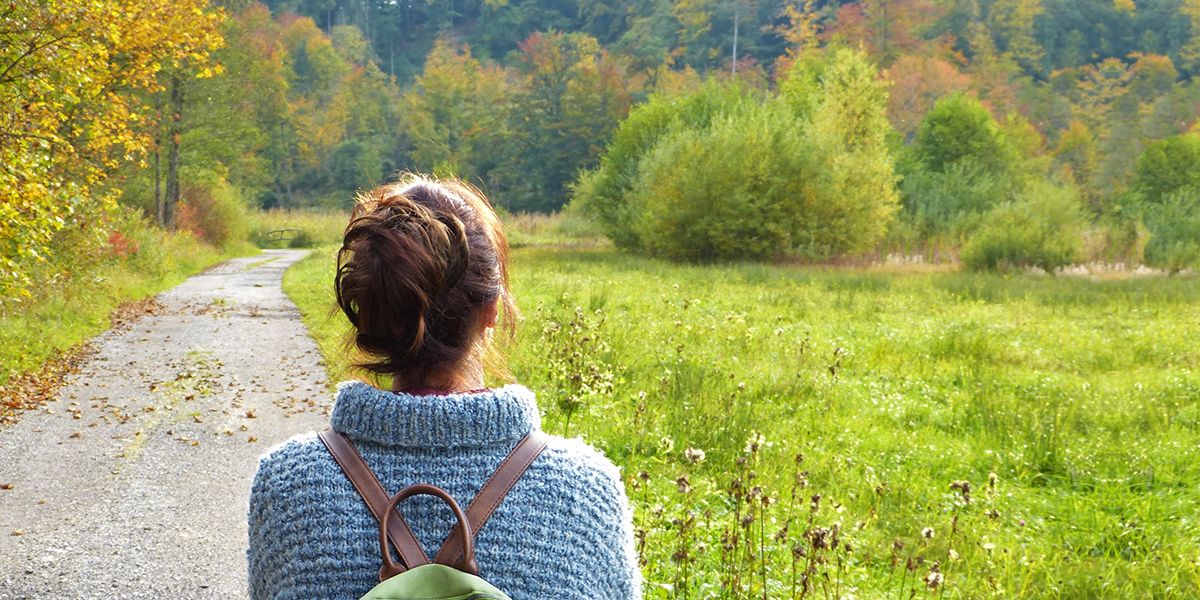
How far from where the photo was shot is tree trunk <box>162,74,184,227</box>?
3306 centimetres

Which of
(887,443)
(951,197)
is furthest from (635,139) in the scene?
(887,443)

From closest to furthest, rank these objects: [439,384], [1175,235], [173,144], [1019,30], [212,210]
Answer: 1. [439,384]
2. [173,144]
3. [1175,235]
4. [212,210]
5. [1019,30]

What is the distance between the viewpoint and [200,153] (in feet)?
116

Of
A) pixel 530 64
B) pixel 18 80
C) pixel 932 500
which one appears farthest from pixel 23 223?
pixel 530 64

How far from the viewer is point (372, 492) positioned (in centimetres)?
162

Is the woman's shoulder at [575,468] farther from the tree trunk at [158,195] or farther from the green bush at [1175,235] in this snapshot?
the green bush at [1175,235]

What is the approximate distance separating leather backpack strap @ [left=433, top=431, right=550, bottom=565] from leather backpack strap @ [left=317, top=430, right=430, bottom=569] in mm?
44

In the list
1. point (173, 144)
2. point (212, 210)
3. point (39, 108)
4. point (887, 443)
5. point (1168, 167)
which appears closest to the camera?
point (887, 443)

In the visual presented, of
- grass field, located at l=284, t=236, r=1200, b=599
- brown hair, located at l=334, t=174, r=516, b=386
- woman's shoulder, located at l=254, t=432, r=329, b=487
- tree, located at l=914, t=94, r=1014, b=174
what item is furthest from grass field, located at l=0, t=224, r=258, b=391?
tree, located at l=914, t=94, r=1014, b=174

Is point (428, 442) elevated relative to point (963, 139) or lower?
elevated

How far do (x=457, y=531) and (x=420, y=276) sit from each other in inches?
16.4

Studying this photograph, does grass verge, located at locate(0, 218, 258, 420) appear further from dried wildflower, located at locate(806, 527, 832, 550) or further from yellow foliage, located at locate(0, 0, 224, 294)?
dried wildflower, located at locate(806, 527, 832, 550)

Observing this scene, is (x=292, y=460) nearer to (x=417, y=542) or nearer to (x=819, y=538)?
(x=417, y=542)

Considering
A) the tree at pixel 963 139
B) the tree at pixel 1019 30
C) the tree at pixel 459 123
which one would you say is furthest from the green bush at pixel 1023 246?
the tree at pixel 459 123
